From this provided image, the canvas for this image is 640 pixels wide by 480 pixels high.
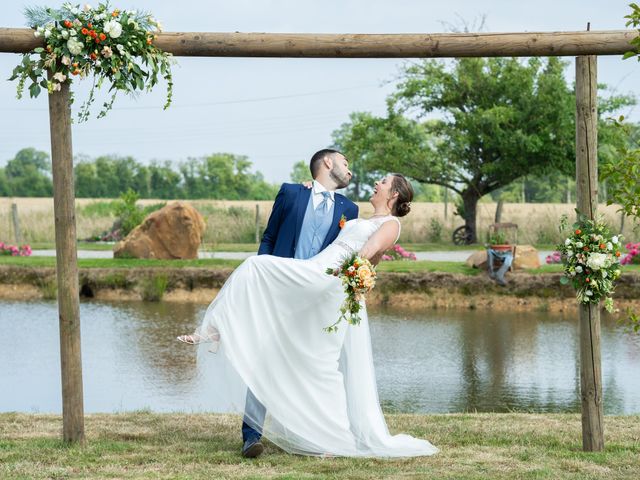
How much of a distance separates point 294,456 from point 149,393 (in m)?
4.95

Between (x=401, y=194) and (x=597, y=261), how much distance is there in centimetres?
145

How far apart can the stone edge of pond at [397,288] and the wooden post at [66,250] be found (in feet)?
40.0

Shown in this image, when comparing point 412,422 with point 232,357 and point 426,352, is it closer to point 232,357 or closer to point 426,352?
point 232,357

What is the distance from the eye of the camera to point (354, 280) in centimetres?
667

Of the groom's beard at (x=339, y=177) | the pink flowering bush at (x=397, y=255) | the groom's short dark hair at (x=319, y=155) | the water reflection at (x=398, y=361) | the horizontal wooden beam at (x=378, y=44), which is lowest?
the water reflection at (x=398, y=361)

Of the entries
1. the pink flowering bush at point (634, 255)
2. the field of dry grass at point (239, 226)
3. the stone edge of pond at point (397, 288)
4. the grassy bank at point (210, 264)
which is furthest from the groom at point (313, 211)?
the field of dry grass at point (239, 226)

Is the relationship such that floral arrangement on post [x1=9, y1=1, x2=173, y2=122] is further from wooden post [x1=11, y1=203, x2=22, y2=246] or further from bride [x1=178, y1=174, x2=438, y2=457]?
wooden post [x1=11, y1=203, x2=22, y2=246]

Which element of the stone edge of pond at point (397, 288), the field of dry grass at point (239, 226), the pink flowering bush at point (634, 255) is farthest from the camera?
the field of dry grass at point (239, 226)

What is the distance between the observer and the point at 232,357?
22.7ft

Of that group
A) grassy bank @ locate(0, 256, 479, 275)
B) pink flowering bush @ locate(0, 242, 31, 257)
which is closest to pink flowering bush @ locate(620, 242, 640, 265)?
grassy bank @ locate(0, 256, 479, 275)

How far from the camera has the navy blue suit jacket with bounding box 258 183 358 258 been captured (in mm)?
7352

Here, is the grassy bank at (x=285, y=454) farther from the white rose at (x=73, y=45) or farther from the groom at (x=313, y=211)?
A: the white rose at (x=73, y=45)

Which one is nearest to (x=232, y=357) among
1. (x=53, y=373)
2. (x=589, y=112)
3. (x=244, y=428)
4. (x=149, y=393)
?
(x=244, y=428)

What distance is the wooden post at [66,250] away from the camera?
7.21m
